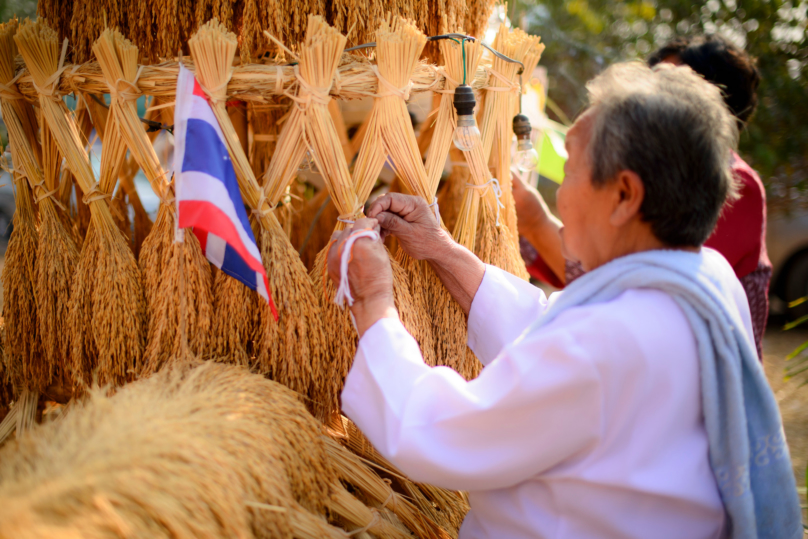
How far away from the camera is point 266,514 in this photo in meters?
1.12

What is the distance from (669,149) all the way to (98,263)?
1.35m

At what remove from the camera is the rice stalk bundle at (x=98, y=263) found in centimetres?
144

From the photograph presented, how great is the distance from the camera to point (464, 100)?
149cm

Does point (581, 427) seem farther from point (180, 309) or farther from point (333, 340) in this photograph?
point (180, 309)

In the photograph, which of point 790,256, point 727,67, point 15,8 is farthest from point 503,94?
point 15,8

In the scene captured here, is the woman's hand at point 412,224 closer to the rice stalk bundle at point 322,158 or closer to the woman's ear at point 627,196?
the rice stalk bundle at point 322,158

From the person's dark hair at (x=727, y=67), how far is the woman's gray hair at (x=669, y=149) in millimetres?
1140

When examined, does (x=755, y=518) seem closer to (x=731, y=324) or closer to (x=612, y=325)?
Result: (x=731, y=324)

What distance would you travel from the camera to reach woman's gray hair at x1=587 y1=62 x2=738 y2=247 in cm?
103

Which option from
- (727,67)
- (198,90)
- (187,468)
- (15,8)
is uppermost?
(15,8)

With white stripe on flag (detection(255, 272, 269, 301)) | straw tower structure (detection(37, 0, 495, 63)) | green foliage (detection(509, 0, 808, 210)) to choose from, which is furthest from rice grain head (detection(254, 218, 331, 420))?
green foliage (detection(509, 0, 808, 210))

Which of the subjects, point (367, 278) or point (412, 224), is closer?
point (367, 278)

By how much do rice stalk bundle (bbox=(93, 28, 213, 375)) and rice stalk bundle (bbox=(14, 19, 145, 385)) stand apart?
47mm

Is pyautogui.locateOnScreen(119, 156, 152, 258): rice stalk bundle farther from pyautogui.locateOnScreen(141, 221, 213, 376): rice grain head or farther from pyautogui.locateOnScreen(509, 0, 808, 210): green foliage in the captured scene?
pyautogui.locateOnScreen(509, 0, 808, 210): green foliage
